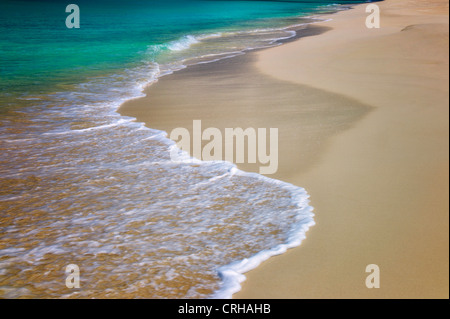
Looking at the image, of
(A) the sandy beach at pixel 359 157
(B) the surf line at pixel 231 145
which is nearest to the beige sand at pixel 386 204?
(A) the sandy beach at pixel 359 157

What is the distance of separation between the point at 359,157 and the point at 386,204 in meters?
0.97

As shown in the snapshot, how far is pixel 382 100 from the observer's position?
5836 millimetres

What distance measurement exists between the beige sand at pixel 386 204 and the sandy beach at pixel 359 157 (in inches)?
0.4

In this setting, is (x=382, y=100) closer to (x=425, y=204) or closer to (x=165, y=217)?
(x=425, y=204)

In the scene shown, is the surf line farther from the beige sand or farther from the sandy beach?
the beige sand

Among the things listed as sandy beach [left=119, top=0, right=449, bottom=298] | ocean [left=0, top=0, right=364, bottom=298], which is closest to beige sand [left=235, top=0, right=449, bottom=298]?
sandy beach [left=119, top=0, right=449, bottom=298]

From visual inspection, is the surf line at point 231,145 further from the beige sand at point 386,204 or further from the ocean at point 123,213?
the beige sand at point 386,204

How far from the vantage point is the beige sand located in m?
2.90

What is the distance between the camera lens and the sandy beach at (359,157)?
300 centimetres

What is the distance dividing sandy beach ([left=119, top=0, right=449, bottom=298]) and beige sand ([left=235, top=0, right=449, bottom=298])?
1 centimetres

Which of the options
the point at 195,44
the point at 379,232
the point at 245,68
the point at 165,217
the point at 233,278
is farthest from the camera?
the point at 195,44

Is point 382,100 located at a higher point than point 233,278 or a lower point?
higher
